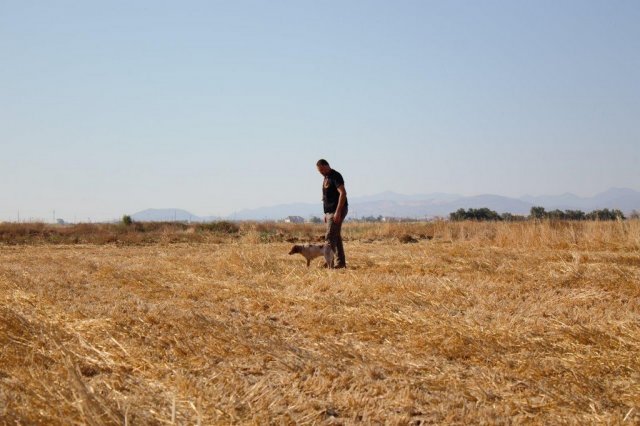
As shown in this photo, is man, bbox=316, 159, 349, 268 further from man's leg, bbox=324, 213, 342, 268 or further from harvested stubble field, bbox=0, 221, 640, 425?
harvested stubble field, bbox=0, 221, 640, 425

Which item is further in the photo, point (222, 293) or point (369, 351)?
point (222, 293)

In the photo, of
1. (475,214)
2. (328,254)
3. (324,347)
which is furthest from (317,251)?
(475,214)

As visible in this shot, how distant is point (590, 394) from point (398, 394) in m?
1.21

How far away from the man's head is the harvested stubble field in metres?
2.04

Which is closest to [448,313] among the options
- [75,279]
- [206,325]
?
[206,325]

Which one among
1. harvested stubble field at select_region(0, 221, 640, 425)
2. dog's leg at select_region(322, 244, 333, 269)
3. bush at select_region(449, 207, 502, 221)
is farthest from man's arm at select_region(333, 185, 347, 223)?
bush at select_region(449, 207, 502, 221)

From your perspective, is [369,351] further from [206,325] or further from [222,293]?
[222,293]

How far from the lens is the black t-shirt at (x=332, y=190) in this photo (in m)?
11.5

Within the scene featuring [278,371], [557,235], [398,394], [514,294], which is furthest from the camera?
[557,235]

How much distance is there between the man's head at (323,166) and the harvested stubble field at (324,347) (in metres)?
2.04

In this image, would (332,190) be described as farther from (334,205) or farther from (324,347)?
(324,347)

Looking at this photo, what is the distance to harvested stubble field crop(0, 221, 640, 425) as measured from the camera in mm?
3693

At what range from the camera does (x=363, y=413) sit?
3752 millimetres

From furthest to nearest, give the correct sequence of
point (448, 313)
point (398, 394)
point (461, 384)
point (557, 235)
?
1. point (557, 235)
2. point (448, 313)
3. point (461, 384)
4. point (398, 394)
